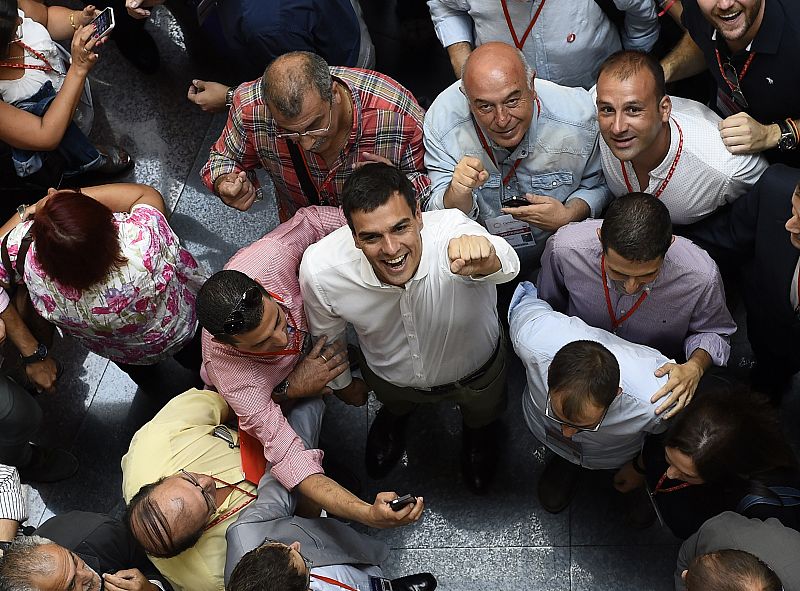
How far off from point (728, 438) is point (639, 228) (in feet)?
2.32

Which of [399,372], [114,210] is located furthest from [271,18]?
[399,372]

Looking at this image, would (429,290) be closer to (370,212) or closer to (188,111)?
(370,212)

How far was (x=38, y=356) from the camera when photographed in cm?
337

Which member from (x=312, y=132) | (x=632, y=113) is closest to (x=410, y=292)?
(x=312, y=132)

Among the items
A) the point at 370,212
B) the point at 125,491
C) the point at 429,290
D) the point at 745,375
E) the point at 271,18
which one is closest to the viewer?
the point at 370,212

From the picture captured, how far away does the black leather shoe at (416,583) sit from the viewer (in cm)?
332

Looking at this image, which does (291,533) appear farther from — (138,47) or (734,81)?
(138,47)

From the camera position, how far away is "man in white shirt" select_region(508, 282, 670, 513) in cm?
252

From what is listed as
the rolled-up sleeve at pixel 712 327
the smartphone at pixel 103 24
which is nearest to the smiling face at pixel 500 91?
the rolled-up sleeve at pixel 712 327

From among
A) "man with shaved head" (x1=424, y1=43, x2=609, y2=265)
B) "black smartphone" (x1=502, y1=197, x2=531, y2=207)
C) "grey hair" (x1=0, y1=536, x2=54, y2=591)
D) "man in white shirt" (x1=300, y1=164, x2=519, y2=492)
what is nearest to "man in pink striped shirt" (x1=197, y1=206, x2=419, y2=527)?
"man in white shirt" (x1=300, y1=164, x2=519, y2=492)

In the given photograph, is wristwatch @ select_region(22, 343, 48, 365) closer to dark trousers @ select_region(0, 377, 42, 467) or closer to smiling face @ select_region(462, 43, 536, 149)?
dark trousers @ select_region(0, 377, 42, 467)

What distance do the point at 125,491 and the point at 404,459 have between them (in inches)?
52.0

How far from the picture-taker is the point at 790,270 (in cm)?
273

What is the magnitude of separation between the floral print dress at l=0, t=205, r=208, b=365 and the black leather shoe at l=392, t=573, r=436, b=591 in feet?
4.35
